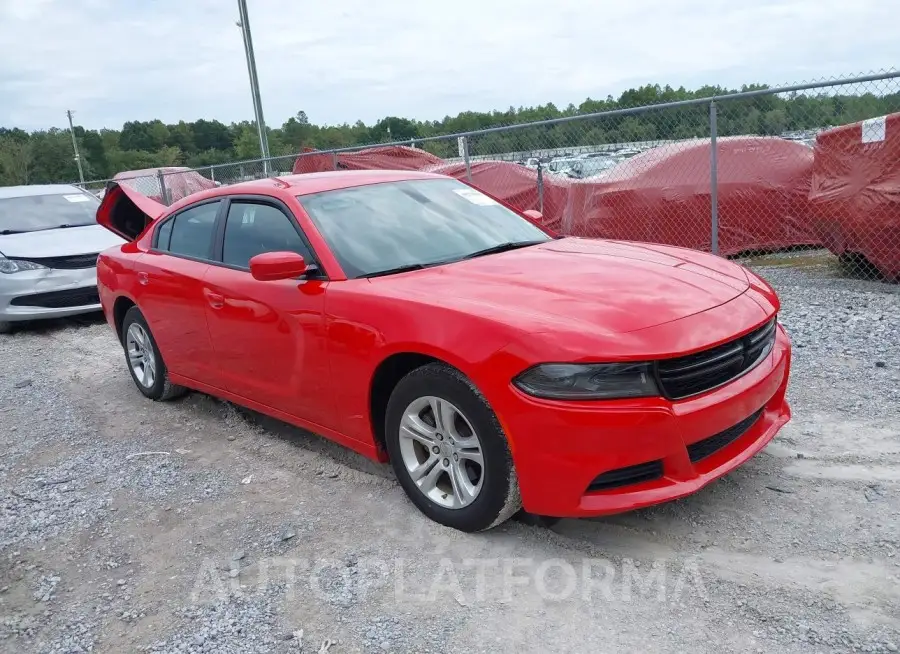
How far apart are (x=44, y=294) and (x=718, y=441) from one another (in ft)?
25.0

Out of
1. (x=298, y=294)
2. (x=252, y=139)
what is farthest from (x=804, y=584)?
(x=252, y=139)

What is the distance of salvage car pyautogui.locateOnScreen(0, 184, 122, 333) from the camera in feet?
26.4

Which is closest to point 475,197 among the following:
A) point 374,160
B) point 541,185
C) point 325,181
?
point 325,181

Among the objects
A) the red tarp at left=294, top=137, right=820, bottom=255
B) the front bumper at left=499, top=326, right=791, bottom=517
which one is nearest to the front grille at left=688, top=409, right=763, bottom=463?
the front bumper at left=499, top=326, right=791, bottom=517

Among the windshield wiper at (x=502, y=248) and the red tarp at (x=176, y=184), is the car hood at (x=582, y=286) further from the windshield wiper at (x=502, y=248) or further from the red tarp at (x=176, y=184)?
the red tarp at (x=176, y=184)

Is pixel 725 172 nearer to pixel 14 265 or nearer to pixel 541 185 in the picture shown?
pixel 541 185

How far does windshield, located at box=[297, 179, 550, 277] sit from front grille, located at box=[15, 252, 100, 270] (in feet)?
18.2

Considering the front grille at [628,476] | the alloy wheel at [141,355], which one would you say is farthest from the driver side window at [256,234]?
the front grille at [628,476]

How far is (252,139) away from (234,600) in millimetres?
53409

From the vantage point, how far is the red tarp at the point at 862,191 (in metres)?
6.77

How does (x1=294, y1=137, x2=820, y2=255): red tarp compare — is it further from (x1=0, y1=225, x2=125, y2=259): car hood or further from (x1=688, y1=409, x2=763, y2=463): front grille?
(x1=688, y1=409, x2=763, y2=463): front grille

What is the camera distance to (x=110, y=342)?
7.64 m

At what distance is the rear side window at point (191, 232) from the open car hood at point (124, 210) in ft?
6.08

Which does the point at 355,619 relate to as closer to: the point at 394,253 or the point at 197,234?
the point at 394,253
